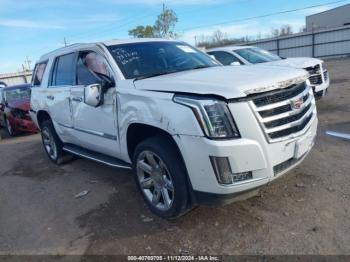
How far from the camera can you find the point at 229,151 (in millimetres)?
3080

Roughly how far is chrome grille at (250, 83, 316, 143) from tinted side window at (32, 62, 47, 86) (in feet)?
15.6

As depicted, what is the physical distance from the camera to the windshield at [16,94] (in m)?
11.8

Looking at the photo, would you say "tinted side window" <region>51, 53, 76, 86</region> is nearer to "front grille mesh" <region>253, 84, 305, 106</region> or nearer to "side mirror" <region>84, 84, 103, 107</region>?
"side mirror" <region>84, 84, 103, 107</region>

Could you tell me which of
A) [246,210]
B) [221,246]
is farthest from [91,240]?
[246,210]

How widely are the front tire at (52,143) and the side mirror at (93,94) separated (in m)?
2.41

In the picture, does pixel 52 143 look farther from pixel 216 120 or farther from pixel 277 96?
pixel 277 96

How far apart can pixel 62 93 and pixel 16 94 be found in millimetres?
7447

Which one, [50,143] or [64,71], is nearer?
[64,71]

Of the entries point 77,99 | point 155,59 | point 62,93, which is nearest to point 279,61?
point 155,59

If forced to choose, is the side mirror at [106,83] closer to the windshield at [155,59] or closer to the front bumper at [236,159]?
the windshield at [155,59]

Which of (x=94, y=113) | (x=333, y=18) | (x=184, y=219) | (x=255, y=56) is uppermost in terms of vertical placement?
(x=94, y=113)

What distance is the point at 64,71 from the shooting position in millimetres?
5730

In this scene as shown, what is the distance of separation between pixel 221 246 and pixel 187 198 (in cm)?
55

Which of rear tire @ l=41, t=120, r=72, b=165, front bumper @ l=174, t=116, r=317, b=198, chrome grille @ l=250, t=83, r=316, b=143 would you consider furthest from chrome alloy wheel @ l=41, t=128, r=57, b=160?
chrome grille @ l=250, t=83, r=316, b=143
